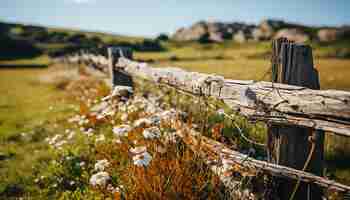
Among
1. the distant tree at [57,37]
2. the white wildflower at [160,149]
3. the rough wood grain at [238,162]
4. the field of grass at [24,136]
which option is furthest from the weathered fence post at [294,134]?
the distant tree at [57,37]

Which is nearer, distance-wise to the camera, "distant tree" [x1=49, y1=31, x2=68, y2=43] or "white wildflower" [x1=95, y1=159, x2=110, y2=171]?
"white wildflower" [x1=95, y1=159, x2=110, y2=171]

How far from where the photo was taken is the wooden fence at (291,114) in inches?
68.6

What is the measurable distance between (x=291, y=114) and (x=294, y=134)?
29cm

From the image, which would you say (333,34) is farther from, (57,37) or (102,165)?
(57,37)

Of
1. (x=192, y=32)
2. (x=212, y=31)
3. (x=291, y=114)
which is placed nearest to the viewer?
(x=291, y=114)

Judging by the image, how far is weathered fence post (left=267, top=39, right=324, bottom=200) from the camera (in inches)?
81.0

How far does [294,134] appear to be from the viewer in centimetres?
216

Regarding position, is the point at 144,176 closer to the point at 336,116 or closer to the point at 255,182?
the point at 255,182

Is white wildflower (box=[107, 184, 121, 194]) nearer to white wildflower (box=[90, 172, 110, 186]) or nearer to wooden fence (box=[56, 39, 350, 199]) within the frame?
white wildflower (box=[90, 172, 110, 186])

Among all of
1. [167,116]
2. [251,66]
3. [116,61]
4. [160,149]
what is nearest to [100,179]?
[160,149]

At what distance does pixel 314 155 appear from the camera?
2166mm

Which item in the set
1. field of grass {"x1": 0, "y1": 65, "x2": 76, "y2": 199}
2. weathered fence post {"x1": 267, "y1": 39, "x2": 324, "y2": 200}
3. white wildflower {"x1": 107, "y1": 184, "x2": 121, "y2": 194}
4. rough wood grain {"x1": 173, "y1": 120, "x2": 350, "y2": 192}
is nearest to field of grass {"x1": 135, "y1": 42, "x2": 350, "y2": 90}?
weathered fence post {"x1": 267, "y1": 39, "x2": 324, "y2": 200}

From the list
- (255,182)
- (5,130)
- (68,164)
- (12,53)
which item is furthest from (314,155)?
(12,53)

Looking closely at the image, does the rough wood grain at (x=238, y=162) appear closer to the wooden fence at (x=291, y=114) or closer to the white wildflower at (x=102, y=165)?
the wooden fence at (x=291, y=114)
